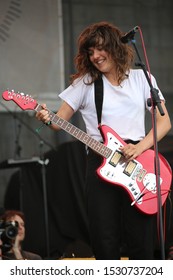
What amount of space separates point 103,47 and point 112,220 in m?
1.14

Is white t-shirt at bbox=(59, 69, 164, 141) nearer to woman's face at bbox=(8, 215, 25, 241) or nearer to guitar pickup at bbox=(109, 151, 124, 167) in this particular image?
guitar pickup at bbox=(109, 151, 124, 167)

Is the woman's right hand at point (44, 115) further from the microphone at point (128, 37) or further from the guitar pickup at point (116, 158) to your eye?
the microphone at point (128, 37)

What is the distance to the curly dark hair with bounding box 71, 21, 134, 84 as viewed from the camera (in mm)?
4938

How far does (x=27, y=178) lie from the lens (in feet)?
25.5

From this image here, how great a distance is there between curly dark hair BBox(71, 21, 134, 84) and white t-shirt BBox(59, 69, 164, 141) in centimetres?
6

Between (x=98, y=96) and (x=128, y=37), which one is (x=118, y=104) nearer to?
(x=98, y=96)

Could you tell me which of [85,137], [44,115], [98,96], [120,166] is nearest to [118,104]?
[98,96]

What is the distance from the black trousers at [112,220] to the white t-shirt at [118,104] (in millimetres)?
237

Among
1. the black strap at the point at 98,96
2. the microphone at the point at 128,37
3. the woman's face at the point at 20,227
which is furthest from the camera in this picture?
the woman's face at the point at 20,227

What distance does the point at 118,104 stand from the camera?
4922 millimetres

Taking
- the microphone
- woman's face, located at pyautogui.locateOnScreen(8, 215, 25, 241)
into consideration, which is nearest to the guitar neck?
the microphone

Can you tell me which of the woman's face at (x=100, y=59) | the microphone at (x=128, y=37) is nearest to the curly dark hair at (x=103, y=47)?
the woman's face at (x=100, y=59)

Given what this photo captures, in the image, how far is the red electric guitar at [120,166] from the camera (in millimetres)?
4840
